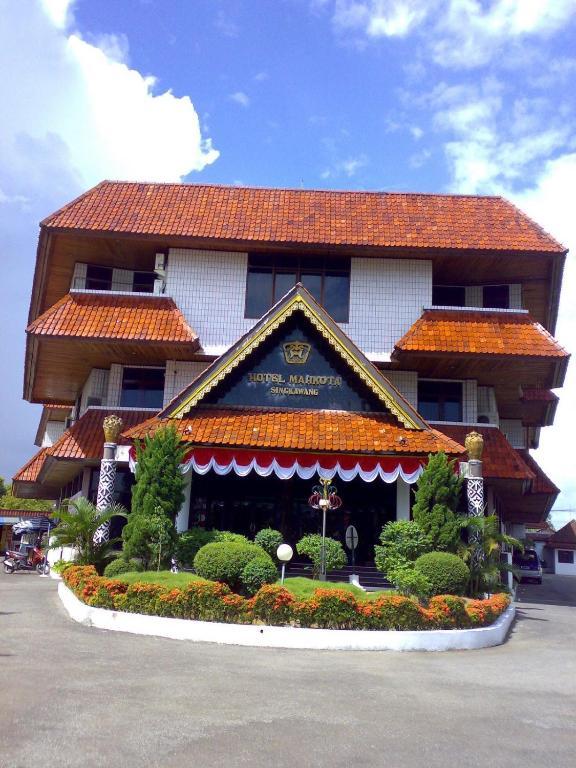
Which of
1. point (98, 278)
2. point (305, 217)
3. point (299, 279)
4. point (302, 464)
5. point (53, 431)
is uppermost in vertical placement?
point (305, 217)

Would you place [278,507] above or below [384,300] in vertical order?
below

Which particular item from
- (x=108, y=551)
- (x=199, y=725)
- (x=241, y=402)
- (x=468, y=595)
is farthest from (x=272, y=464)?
(x=199, y=725)

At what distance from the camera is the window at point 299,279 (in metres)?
22.4

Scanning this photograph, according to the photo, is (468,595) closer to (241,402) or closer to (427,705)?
(241,402)

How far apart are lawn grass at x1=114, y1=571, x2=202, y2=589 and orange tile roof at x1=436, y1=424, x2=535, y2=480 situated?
9.34 m

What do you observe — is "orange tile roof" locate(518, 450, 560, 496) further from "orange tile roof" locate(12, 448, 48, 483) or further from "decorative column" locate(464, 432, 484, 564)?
"orange tile roof" locate(12, 448, 48, 483)

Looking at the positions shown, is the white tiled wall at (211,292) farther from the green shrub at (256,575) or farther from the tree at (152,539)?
the green shrub at (256,575)

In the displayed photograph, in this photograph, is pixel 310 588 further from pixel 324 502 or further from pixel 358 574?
pixel 358 574

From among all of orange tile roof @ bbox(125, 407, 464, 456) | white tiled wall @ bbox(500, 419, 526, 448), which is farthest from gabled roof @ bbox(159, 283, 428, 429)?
white tiled wall @ bbox(500, 419, 526, 448)

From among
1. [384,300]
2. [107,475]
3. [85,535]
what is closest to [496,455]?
[384,300]

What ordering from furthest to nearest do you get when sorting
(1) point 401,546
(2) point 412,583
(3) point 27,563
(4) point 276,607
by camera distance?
1. (3) point 27,563
2. (1) point 401,546
3. (2) point 412,583
4. (4) point 276,607

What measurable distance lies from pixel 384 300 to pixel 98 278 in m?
9.27

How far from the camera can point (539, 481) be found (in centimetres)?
2641

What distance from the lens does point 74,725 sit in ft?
20.4
